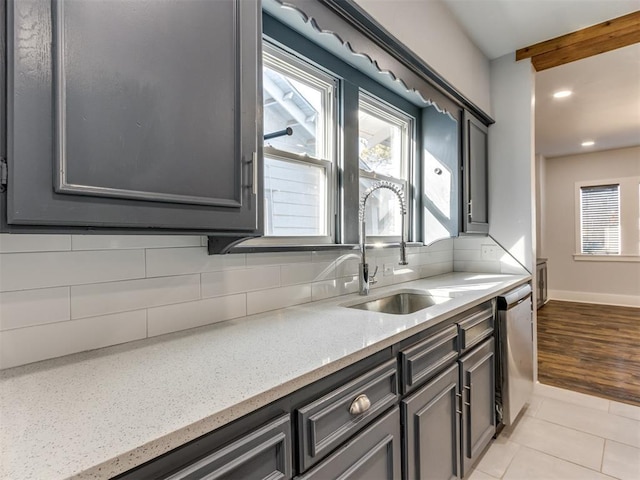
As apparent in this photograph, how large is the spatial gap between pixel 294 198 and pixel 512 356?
5.50 feet

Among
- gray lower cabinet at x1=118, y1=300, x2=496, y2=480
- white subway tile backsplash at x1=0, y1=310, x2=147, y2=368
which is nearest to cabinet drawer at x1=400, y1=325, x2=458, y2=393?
gray lower cabinet at x1=118, y1=300, x2=496, y2=480

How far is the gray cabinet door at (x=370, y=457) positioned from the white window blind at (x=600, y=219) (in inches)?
262

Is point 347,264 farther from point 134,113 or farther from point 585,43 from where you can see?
point 585,43

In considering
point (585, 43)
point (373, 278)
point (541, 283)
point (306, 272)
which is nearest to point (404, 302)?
point (373, 278)

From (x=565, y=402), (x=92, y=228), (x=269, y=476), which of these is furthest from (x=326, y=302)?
(x=565, y=402)

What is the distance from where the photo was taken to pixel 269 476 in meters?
0.79

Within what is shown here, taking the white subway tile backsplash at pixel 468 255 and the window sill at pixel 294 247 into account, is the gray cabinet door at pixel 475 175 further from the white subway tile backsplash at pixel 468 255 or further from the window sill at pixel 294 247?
the window sill at pixel 294 247

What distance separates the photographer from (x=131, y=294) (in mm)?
1119

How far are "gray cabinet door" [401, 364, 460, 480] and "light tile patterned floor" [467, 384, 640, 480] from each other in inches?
18.1

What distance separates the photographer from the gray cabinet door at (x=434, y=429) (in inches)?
50.8

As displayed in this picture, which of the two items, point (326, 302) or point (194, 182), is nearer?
point (194, 182)

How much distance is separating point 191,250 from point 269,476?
0.78 meters

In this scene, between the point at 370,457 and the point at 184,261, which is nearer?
the point at 370,457

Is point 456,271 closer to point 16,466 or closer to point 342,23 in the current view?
point 342,23
